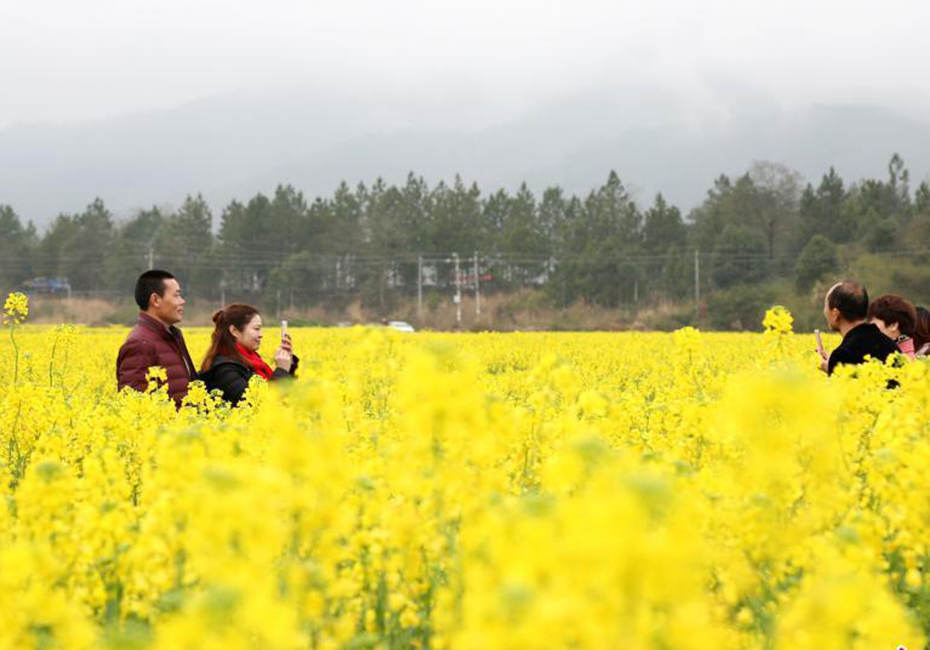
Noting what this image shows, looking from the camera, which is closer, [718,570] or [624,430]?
[718,570]

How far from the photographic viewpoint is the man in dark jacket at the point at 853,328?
24.5 ft

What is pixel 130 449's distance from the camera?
518cm

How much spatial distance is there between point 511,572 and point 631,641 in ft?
0.92

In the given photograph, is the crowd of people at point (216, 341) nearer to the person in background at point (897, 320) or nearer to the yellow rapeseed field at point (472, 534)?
the person in background at point (897, 320)

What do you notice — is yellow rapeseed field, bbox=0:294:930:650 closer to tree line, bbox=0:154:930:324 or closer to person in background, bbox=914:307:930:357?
person in background, bbox=914:307:930:357

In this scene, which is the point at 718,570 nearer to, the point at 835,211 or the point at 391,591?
the point at 391,591

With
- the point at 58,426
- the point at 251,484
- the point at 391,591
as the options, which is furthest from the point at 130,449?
the point at 251,484

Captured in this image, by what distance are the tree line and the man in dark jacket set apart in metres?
61.2

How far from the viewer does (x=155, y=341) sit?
8.24 meters

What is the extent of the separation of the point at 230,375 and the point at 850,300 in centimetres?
518

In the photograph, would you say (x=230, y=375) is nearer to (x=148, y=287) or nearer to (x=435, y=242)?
(x=148, y=287)

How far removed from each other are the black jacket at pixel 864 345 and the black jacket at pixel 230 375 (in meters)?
4.52

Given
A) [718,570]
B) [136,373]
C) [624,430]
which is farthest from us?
[136,373]

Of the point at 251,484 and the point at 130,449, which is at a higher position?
the point at 251,484
